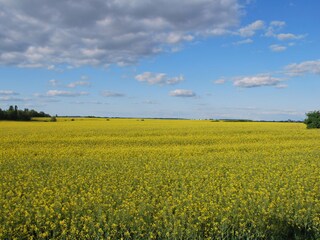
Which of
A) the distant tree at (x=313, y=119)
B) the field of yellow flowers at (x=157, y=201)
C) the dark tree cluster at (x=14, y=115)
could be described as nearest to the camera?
the field of yellow flowers at (x=157, y=201)

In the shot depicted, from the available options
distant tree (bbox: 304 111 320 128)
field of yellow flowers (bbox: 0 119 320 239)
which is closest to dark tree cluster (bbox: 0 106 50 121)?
distant tree (bbox: 304 111 320 128)

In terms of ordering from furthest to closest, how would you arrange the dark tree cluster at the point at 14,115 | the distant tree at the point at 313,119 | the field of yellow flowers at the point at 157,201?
1. the dark tree cluster at the point at 14,115
2. the distant tree at the point at 313,119
3. the field of yellow flowers at the point at 157,201

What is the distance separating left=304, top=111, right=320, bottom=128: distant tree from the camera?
46656mm

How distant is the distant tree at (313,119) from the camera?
4666cm

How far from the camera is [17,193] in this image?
9906mm

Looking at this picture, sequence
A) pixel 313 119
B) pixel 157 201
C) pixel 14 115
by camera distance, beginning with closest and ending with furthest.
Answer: pixel 157 201 < pixel 313 119 < pixel 14 115

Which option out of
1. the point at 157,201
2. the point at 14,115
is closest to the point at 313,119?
the point at 157,201

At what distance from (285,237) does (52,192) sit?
647 centimetres

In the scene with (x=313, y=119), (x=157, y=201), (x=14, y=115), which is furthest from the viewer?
(x=14, y=115)

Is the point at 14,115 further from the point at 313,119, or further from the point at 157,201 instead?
the point at 157,201

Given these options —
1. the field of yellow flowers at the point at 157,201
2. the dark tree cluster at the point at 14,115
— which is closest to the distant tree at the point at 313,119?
the field of yellow flowers at the point at 157,201

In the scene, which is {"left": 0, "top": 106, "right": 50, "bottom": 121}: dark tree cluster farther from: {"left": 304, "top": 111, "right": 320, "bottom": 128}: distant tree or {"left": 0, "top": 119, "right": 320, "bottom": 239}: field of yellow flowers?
{"left": 0, "top": 119, "right": 320, "bottom": 239}: field of yellow flowers

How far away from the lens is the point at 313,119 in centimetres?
4719

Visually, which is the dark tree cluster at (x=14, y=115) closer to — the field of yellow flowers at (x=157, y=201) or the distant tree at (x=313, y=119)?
the distant tree at (x=313, y=119)
